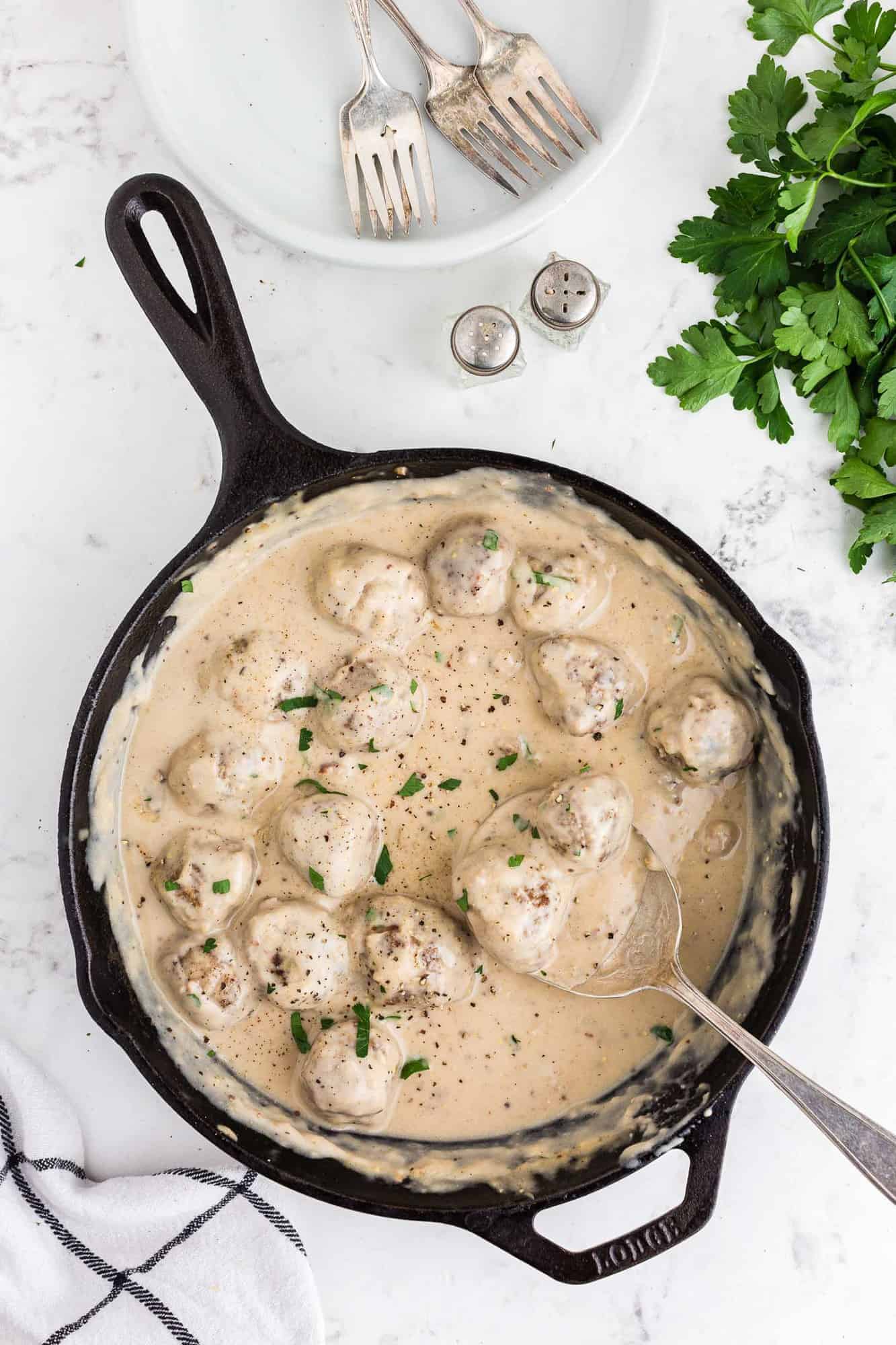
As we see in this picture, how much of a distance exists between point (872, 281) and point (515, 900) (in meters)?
1.56

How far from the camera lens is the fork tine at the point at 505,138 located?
2.54 metres

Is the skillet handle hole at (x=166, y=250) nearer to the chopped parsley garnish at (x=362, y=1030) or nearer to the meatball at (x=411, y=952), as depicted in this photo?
the meatball at (x=411, y=952)

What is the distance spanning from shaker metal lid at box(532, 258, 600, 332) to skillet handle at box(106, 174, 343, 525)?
0.65 metres

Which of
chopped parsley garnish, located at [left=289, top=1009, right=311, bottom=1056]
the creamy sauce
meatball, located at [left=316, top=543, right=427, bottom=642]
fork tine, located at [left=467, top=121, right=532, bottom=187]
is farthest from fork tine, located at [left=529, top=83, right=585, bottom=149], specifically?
chopped parsley garnish, located at [left=289, top=1009, right=311, bottom=1056]

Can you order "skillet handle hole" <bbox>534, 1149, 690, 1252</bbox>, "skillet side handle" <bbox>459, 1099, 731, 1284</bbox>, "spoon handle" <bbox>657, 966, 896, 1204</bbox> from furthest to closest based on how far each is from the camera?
"skillet handle hole" <bbox>534, 1149, 690, 1252</bbox>
"skillet side handle" <bbox>459, 1099, 731, 1284</bbox>
"spoon handle" <bbox>657, 966, 896, 1204</bbox>

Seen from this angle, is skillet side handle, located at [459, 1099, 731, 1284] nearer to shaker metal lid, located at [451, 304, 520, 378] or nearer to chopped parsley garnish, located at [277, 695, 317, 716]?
chopped parsley garnish, located at [277, 695, 317, 716]

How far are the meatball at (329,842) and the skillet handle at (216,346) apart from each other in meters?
0.66

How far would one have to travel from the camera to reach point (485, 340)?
2.53m

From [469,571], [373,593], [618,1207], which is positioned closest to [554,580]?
[469,571]

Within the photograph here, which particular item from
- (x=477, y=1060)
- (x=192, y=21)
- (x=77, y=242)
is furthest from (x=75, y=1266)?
(x=192, y=21)

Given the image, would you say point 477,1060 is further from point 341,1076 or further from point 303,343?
point 303,343

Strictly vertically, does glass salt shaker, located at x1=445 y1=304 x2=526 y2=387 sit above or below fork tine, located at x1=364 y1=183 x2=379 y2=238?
below

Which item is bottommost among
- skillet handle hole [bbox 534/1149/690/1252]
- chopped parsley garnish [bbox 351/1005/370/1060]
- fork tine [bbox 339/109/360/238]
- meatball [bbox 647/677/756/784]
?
skillet handle hole [bbox 534/1149/690/1252]

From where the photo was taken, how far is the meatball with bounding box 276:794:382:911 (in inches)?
95.8
